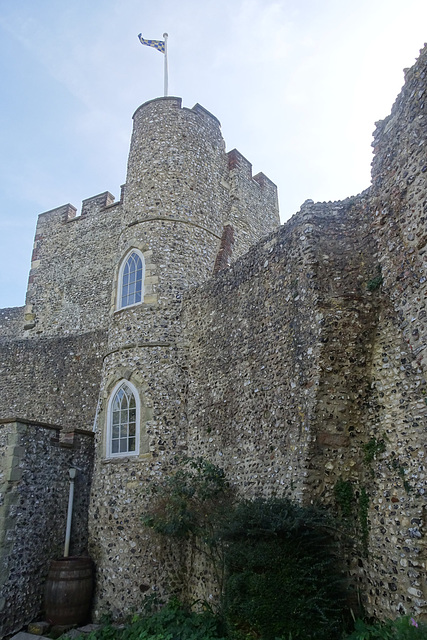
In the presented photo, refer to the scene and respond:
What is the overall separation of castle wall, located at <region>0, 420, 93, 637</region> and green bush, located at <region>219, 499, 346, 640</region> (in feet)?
16.4

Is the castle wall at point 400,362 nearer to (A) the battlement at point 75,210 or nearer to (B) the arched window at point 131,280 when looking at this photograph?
(B) the arched window at point 131,280

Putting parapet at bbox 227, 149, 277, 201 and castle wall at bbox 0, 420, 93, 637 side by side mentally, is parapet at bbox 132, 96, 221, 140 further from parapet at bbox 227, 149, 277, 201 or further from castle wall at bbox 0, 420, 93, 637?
castle wall at bbox 0, 420, 93, 637

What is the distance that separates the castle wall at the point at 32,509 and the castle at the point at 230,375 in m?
0.04

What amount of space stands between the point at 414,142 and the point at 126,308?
7350 mm

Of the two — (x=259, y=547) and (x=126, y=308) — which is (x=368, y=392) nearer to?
(x=259, y=547)

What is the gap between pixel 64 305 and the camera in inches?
727

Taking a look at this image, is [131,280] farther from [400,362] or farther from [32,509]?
[400,362]

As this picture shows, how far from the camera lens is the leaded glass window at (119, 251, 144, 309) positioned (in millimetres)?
12047

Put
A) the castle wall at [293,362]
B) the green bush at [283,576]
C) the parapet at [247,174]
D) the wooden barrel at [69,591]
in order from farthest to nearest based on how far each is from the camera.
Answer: the parapet at [247,174] → the wooden barrel at [69,591] → the castle wall at [293,362] → the green bush at [283,576]

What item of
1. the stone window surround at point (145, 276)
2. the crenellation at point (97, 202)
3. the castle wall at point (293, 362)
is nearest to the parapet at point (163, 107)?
the stone window surround at point (145, 276)

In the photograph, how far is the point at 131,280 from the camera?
40.4ft

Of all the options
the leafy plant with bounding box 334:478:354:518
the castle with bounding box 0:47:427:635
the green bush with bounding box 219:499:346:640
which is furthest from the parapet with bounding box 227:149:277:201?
the green bush with bounding box 219:499:346:640

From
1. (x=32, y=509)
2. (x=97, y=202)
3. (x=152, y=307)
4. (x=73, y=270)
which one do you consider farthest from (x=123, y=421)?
(x=97, y=202)

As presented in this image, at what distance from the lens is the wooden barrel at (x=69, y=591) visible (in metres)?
9.35
